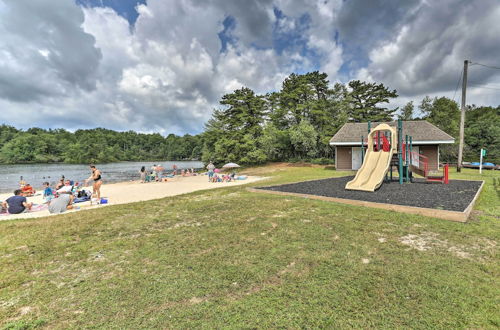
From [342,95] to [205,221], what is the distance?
3578 centimetres

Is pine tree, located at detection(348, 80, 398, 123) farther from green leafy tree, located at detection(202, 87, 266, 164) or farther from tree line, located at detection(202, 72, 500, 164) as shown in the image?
green leafy tree, located at detection(202, 87, 266, 164)

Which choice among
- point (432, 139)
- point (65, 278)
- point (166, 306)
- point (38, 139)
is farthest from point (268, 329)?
point (38, 139)

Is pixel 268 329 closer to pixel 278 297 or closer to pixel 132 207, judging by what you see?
pixel 278 297

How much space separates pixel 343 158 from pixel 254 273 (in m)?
21.6

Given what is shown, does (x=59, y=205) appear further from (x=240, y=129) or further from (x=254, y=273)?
(x=240, y=129)

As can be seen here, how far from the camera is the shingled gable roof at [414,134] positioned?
20188 millimetres

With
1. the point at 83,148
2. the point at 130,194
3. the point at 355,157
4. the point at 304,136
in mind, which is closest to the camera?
the point at 130,194

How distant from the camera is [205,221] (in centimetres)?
605

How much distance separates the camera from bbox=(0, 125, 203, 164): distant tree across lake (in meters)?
69.9

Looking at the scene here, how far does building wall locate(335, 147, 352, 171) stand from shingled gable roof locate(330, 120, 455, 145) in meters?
1.04

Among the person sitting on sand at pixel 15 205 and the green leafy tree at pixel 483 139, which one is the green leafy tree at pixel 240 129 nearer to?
the person sitting on sand at pixel 15 205

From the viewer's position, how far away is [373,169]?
37.7ft

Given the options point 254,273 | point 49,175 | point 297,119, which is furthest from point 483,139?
point 49,175

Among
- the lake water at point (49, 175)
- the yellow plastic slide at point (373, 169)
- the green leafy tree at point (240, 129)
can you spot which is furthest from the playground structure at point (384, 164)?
the lake water at point (49, 175)
